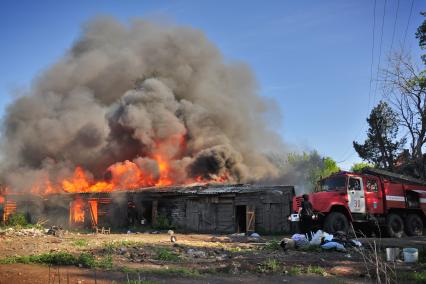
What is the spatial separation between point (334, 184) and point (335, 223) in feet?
6.14

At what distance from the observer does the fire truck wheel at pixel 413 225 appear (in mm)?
20219

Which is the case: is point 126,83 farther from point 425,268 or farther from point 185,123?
point 425,268

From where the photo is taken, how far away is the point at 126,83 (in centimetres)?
5662

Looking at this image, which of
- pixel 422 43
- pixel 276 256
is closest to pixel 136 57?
pixel 422 43

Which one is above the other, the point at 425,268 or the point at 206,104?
the point at 206,104

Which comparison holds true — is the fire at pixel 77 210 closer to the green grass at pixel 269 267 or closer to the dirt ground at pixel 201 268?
the dirt ground at pixel 201 268

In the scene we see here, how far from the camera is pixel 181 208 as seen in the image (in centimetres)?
2988

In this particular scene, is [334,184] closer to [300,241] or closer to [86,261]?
[300,241]

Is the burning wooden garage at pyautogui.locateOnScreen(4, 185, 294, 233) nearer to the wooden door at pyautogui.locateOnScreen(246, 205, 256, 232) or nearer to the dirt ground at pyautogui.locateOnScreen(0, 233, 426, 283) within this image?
the wooden door at pyautogui.locateOnScreen(246, 205, 256, 232)

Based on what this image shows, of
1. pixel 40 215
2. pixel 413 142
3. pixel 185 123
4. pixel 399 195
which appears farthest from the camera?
pixel 185 123

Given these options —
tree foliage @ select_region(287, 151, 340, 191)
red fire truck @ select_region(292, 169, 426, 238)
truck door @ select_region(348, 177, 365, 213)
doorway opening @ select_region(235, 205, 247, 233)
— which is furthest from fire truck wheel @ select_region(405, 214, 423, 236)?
tree foliage @ select_region(287, 151, 340, 191)

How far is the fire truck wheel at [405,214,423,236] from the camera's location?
20219 mm

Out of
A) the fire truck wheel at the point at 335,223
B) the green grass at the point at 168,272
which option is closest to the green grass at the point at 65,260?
the green grass at the point at 168,272

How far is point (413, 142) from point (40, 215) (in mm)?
29917
